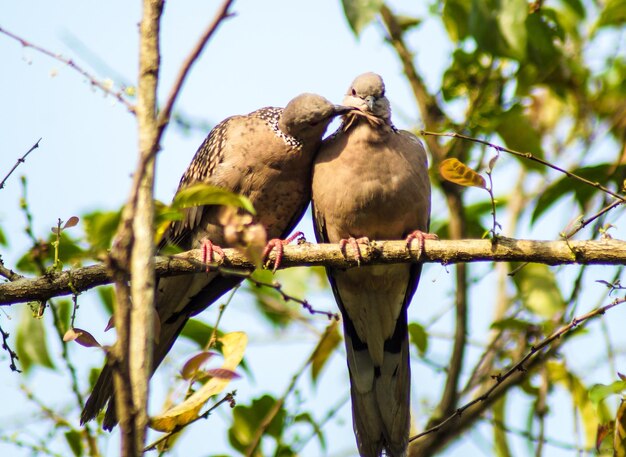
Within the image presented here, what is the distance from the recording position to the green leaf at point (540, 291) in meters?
5.36

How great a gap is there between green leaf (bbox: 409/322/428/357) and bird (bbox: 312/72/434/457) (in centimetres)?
8

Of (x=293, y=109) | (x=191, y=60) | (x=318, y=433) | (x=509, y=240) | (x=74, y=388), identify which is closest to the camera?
(x=191, y=60)

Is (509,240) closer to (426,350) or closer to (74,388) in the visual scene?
(426,350)

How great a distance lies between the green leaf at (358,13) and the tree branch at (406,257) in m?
1.39

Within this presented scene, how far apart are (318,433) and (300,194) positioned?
1556 millimetres

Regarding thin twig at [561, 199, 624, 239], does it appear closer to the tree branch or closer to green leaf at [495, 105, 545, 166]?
the tree branch

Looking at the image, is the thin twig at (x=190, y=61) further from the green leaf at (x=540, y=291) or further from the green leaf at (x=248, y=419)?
the green leaf at (x=540, y=291)

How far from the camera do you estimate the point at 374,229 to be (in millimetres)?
5133

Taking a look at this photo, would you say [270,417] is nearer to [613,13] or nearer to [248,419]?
[248,419]

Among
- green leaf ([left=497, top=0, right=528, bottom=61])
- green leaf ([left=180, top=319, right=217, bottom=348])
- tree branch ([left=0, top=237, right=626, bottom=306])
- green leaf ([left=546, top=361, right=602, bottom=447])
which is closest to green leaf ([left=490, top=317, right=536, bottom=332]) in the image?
green leaf ([left=546, top=361, right=602, bottom=447])

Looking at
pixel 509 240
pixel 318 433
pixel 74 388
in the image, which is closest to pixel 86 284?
pixel 74 388

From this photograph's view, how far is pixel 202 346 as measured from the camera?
5082 mm

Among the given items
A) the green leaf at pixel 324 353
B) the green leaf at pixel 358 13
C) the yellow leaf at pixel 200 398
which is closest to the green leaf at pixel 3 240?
the yellow leaf at pixel 200 398

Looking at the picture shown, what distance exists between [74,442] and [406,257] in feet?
6.74
